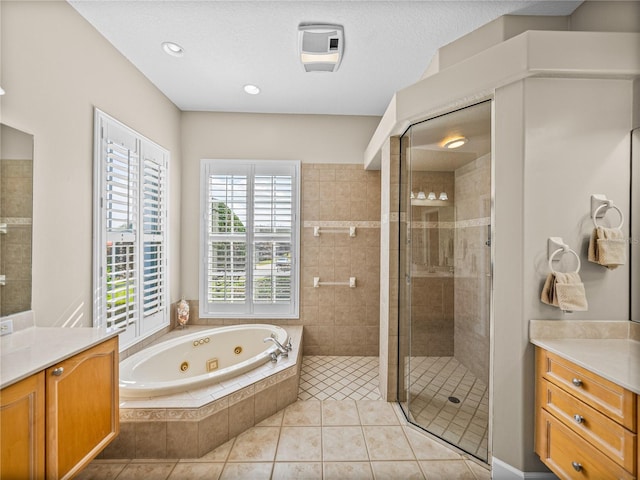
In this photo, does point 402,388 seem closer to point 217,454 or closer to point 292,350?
point 292,350

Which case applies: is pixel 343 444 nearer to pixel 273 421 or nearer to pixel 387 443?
pixel 387 443

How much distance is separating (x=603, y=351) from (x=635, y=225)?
0.66 metres

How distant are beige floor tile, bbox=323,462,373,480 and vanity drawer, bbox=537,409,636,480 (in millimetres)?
874

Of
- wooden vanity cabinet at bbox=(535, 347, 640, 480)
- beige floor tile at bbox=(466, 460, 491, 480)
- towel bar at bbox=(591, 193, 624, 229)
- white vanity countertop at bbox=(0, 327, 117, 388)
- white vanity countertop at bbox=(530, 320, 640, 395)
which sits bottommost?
beige floor tile at bbox=(466, 460, 491, 480)

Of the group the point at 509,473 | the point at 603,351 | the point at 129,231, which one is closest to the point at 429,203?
the point at 603,351

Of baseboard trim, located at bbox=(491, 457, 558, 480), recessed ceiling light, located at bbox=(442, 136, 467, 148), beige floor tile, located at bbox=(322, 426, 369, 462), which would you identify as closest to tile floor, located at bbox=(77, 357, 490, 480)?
beige floor tile, located at bbox=(322, 426, 369, 462)

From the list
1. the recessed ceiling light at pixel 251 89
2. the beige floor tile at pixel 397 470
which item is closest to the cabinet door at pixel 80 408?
the beige floor tile at pixel 397 470

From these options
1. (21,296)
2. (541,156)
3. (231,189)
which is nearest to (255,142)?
(231,189)

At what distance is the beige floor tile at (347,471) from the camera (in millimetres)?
1535

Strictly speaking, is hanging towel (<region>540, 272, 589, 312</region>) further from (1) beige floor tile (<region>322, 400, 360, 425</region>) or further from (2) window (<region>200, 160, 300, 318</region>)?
(2) window (<region>200, 160, 300, 318</region>)

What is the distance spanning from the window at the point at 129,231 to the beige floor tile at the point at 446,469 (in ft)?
7.33

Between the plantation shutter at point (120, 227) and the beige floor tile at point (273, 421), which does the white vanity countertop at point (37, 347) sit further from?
the beige floor tile at point (273, 421)

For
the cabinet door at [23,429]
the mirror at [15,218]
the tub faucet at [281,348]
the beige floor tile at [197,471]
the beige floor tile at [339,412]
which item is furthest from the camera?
the tub faucet at [281,348]

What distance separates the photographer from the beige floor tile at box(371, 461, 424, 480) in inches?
60.2
